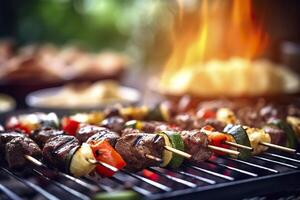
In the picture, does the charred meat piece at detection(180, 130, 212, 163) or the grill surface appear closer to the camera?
the grill surface

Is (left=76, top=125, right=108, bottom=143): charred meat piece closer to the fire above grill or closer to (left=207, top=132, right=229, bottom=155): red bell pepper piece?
the fire above grill

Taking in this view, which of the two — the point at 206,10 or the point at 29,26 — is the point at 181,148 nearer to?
the point at 206,10

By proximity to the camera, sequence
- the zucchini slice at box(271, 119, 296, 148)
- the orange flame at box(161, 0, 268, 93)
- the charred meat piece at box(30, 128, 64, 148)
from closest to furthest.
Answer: the charred meat piece at box(30, 128, 64, 148) < the zucchini slice at box(271, 119, 296, 148) < the orange flame at box(161, 0, 268, 93)

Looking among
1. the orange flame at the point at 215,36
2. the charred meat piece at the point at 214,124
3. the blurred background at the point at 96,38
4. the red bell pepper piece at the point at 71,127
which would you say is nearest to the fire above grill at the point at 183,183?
the charred meat piece at the point at 214,124

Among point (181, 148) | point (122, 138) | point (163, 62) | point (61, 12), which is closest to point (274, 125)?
point (181, 148)

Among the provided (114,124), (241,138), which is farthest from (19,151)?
(241,138)

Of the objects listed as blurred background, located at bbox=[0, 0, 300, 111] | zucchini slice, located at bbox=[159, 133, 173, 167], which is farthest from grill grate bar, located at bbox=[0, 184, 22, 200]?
blurred background, located at bbox=[0, 0, 300, 111]

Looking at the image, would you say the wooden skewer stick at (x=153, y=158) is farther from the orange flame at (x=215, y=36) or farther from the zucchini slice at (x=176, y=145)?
the orange flame at (x=215, y=36)

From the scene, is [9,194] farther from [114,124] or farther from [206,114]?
[206,114]
